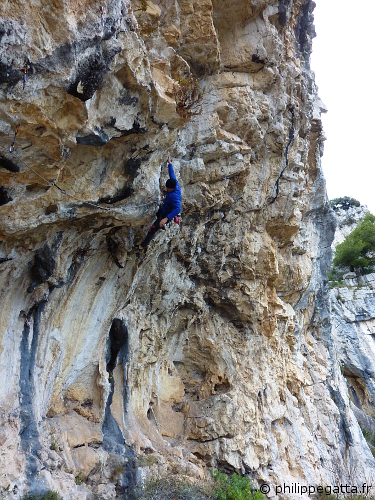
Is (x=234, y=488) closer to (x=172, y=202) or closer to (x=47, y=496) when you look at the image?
(x=47, y=496)

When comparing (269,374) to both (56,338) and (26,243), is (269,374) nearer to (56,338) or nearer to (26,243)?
(56,338)

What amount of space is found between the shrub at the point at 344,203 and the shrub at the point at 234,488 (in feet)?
113

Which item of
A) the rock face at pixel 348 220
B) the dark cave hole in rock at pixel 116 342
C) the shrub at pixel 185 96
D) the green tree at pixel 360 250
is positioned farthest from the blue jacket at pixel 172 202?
the rock face at pixel 348 220

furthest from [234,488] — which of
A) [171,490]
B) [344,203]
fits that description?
[344,203]

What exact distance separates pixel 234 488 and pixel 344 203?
118 feet

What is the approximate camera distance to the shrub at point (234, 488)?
695 centimetres

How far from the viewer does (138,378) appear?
25.9 ft

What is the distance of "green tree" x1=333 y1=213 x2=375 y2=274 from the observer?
2788 centimetres

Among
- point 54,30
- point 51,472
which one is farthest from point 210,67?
point 51,472

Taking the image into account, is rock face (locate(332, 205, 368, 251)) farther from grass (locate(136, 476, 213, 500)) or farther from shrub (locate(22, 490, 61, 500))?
shrub (locate(22, 490, 61, 500))

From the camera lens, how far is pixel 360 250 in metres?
28.1

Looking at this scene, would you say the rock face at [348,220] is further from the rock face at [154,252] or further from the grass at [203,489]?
the grass at [203,489]

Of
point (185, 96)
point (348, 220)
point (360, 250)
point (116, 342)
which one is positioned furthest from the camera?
point (348, 220)

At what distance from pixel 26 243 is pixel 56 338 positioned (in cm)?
188
